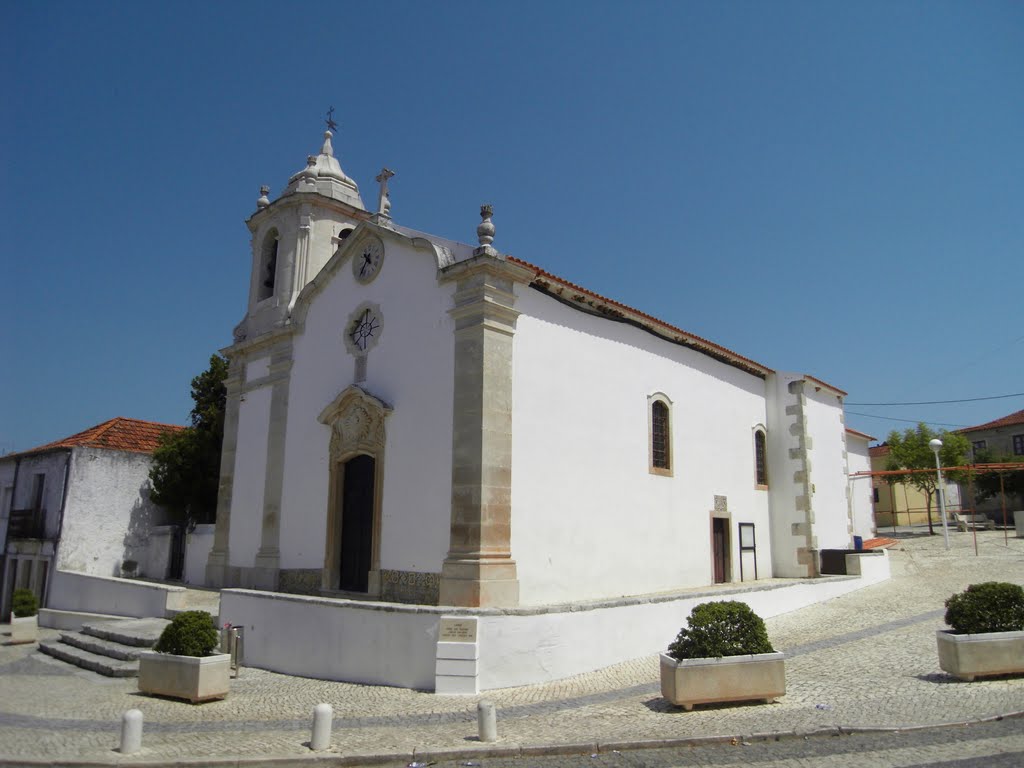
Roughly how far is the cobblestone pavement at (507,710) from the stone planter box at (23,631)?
390 cm

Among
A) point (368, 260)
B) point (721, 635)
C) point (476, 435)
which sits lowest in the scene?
point (721, 635)

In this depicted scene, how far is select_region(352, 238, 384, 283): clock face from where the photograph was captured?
14.3 meters

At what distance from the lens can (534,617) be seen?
1015cm

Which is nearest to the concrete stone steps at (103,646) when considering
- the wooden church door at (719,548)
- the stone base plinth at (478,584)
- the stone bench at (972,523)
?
the stone base plinth at (478,584)

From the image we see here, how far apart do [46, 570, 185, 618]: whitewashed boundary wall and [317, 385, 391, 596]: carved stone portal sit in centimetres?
385

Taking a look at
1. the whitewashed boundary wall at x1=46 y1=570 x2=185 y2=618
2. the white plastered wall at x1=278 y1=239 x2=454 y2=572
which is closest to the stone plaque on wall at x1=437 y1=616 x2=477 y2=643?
the white plastered wall at x1=278 y1=239 x2=454 y2=572

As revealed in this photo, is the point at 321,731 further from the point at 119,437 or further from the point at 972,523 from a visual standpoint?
the point at 972,523

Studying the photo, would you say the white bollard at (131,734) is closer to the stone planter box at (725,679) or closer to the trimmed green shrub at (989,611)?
the stone planter box at (725,679)

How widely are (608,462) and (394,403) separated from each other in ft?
13.1

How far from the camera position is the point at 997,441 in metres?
39.8

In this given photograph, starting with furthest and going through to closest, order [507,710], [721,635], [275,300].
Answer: [275,300], [507,710], [721,635]

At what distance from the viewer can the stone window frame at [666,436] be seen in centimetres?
1486

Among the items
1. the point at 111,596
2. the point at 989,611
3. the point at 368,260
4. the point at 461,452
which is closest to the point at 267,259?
the point at 368,260

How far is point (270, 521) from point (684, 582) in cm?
852
